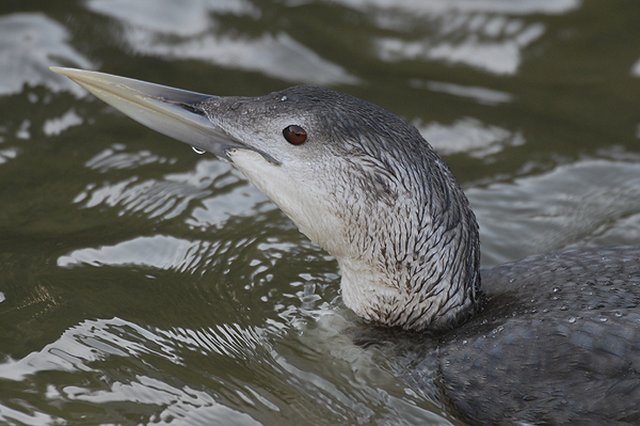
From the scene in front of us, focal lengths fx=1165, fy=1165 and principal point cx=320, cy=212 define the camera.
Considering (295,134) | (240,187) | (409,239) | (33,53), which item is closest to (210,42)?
(33,53)

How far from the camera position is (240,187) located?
7598mm

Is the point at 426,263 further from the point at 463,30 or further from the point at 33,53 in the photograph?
the point at 463,30

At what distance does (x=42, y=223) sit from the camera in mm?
6938

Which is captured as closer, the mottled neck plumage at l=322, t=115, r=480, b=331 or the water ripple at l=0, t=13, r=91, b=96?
the mottled neck plumage at l=322, t=115, r=480, b=331

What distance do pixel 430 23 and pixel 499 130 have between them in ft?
5.40

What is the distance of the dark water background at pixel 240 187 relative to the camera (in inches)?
222

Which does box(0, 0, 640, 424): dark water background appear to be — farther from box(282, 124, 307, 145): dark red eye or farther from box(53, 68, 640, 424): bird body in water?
box(282, 124, 307, 145): dark red eye

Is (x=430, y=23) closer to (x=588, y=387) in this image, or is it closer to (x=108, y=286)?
(x=108, y=286)

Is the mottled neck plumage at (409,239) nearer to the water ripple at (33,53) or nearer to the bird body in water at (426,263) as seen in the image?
the bird body in water at (426,263)

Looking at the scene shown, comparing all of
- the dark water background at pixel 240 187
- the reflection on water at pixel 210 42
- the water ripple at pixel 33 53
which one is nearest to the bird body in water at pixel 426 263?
the dark water background at pixel 240 187

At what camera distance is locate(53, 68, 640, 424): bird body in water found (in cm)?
520

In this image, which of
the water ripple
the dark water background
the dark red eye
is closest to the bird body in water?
the dark red eye

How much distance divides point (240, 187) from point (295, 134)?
208 cm

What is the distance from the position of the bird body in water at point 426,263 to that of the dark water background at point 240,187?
30 centimetres
